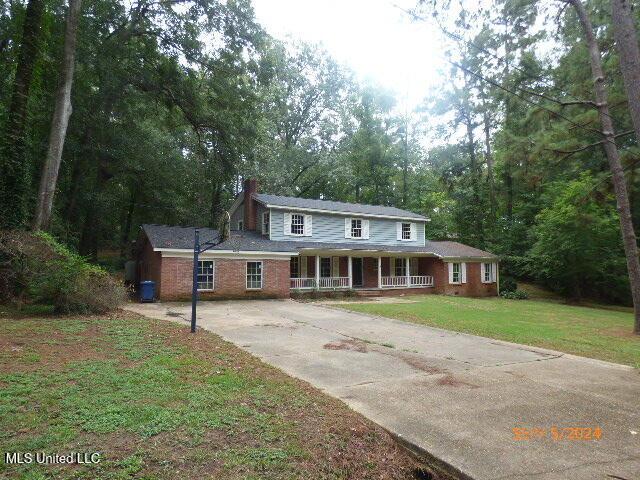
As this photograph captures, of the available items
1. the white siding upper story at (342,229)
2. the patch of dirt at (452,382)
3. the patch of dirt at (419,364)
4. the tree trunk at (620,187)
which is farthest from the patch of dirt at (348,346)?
the white siding upper story at (342,229)

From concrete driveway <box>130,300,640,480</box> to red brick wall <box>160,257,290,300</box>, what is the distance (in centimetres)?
702

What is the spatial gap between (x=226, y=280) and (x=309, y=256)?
21.8 feet

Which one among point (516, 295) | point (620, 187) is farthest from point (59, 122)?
point (516, 295)

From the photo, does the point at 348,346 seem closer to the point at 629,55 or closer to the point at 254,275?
the point at 629,55

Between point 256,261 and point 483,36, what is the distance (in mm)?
13292

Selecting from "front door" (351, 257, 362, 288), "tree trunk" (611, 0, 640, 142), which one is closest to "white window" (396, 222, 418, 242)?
"front door" (351, 257, 362, 288)

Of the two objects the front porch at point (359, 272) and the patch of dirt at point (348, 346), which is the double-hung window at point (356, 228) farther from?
the patch of dirt at point (348, 346)

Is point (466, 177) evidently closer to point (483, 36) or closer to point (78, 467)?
point (483, 36)

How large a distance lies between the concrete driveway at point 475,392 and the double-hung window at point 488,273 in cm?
1942

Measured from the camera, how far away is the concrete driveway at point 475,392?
3.54m

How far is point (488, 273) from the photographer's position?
28234 millimetres

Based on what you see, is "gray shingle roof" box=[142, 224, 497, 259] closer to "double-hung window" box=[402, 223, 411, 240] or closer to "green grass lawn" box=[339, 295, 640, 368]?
"double-hung window" box=[402, 223, 411, 240]

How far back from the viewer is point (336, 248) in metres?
22.0

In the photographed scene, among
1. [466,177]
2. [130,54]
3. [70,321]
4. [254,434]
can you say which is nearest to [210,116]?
[130,54]
